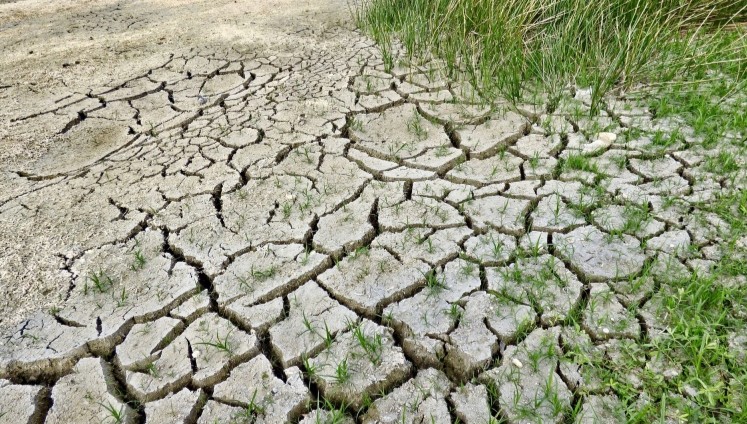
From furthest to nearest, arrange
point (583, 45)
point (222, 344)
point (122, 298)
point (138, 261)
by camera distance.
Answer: point (583, 45) < point (138, 261) < point (122, 298) < point (222, 344)

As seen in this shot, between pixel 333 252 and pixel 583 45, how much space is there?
2.17m

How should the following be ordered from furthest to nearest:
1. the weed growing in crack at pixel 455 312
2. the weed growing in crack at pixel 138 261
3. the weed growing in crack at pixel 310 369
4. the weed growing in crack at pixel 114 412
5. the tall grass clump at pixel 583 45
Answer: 1. the tall grass clump at pixel 583 45
2. the weed growing in crack at pixel 138 261
3. the weed growing in crack at pixel 455 312
4. the weed growing in crack at pixel 310 369
5. the weed growing in crack at pixel 114 412

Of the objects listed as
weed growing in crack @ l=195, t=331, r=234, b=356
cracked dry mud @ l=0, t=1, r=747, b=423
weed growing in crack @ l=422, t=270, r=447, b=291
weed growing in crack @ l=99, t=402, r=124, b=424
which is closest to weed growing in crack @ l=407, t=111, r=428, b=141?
cracked dry mud @ l=0, t=1, r=747, b=423

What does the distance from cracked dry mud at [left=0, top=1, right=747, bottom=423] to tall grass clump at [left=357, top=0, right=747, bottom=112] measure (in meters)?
0.22

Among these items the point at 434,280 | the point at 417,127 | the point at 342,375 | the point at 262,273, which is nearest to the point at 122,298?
the point at 262,273

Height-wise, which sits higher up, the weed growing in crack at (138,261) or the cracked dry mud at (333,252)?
the weed growing in crack at (138,261)

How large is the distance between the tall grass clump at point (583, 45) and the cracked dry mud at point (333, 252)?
0.22 m

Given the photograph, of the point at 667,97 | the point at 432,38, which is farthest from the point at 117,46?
the point at 667,97

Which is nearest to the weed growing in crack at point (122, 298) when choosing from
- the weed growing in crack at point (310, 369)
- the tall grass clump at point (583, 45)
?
the weed growing in crack at point (310, 369)

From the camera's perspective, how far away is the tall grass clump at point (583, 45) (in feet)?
10.5

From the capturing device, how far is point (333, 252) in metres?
2.23

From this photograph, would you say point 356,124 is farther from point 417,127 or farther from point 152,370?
point 152,370

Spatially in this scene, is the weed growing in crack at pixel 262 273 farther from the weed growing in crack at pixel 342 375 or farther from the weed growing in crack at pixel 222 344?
the weed growing in crack at pixel 342 375

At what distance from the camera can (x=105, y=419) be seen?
5.37 ft
